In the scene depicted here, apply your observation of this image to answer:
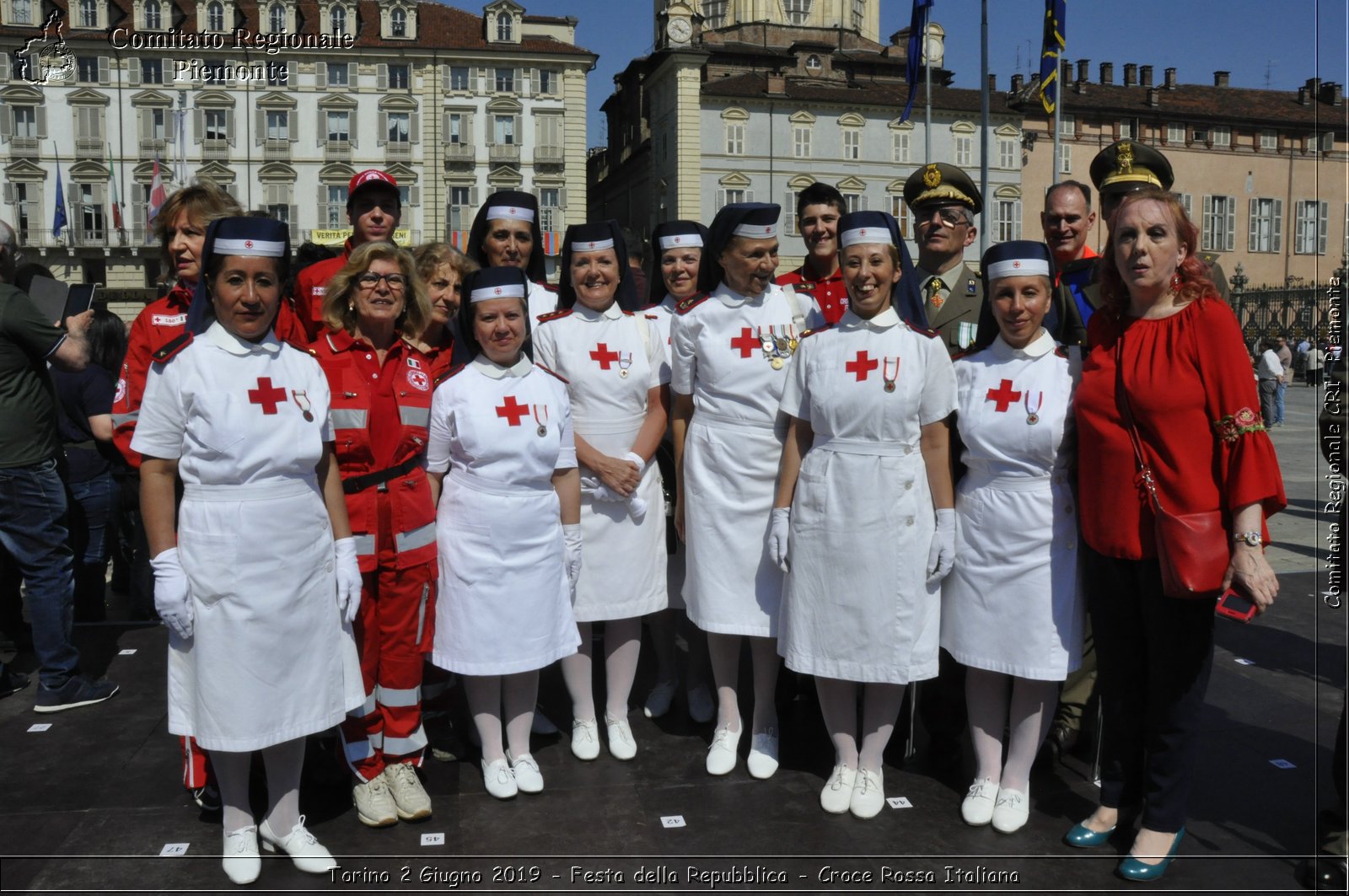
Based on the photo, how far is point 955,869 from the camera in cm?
367

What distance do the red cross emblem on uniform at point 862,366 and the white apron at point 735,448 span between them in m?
0.46

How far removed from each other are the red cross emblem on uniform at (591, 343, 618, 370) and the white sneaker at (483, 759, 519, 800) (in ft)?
5.41

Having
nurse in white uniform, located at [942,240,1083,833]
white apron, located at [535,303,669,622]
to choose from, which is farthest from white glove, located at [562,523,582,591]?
nurse in white uniform, located at [942,240,1083,833]

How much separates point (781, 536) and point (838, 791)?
977 millimetres

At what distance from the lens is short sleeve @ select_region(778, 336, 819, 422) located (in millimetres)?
4184

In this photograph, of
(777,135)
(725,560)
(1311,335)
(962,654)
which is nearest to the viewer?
(962,654)

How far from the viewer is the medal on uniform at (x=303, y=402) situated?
355cm

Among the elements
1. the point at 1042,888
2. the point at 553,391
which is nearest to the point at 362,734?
the point at 553,391

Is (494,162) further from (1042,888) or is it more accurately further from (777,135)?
→ (1042,888)

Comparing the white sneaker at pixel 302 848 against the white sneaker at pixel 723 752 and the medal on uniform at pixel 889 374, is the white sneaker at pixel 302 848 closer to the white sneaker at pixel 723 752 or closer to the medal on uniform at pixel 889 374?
the white sneaker at pixel 723 752

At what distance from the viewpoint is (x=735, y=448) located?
4477 mm

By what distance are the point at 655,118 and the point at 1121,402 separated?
168 ft

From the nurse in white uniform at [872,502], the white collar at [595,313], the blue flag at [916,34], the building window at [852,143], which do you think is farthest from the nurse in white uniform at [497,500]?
the building window at [852,143]

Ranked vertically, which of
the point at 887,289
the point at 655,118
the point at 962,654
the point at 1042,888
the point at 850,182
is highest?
the point at 655,118
